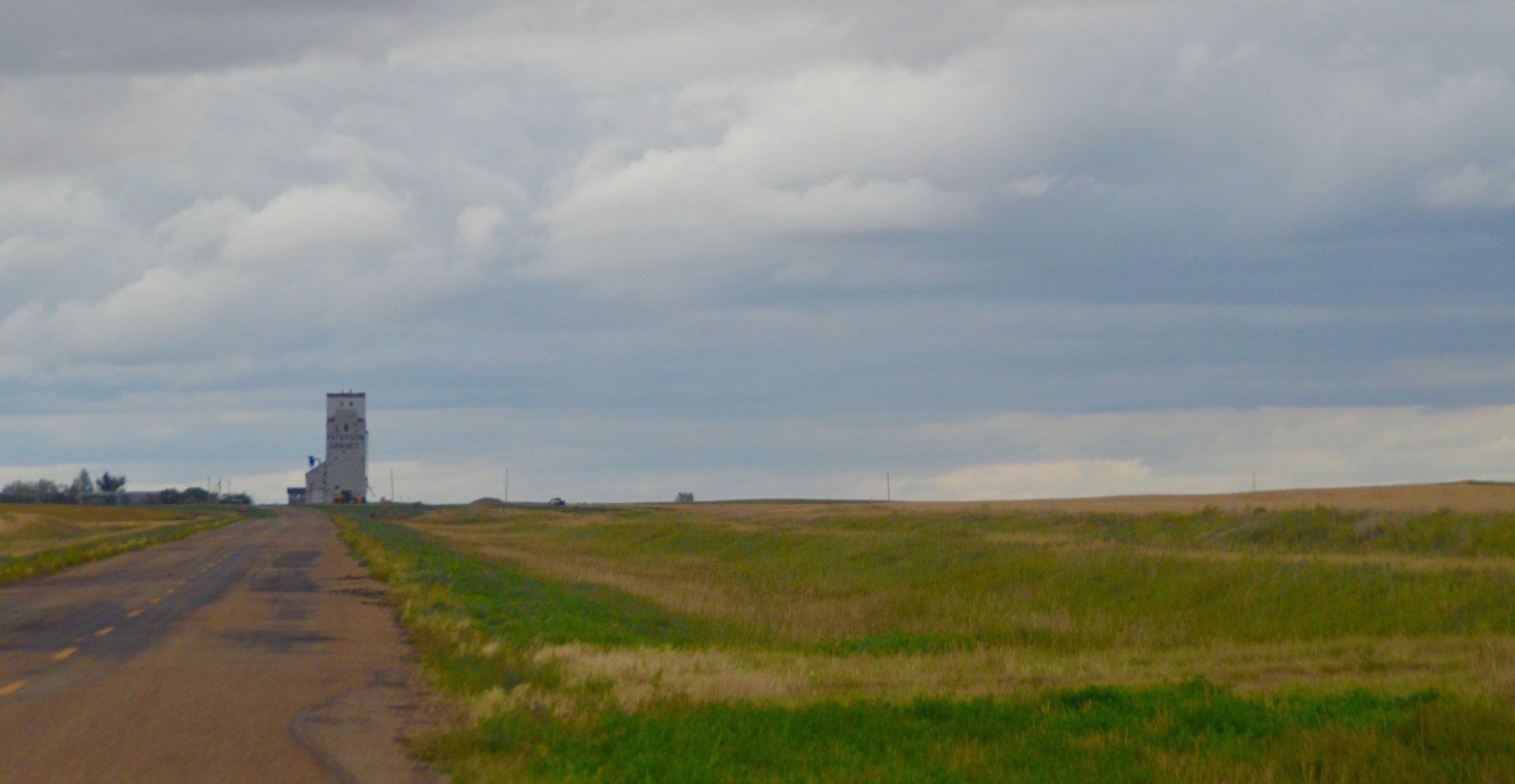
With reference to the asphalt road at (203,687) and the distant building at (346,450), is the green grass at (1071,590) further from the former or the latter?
the distant building at (346,450)

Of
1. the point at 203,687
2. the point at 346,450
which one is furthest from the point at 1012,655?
the point at 346,450

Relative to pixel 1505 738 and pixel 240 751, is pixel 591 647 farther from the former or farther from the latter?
pixel 1505 738

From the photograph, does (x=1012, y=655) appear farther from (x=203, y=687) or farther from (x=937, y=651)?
(x=203, y=687)

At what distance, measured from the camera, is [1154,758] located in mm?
10180

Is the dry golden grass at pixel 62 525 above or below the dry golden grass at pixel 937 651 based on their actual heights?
above

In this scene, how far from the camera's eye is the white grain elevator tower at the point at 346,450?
120 m

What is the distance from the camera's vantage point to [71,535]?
276 ft

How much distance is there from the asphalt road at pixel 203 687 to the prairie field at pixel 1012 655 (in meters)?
0.81

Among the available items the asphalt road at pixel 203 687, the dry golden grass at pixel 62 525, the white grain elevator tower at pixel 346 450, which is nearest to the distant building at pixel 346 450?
the white grain elevator tower at pixel 346 450

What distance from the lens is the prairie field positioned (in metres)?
10.2

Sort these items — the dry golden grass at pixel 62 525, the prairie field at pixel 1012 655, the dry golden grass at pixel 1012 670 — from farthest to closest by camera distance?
the dry golden grass at pixel 62 525 < the dry golden grass at pixel 1012 670 < the prairie field at pixel 1012 655

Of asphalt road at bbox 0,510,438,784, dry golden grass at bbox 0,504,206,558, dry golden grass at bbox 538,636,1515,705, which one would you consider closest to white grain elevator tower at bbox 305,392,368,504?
dry golden grass at bbox 0,504,206,558

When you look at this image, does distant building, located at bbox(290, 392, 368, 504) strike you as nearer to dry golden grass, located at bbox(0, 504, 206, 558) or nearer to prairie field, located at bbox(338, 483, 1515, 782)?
dry golden grass, located at bbox(0, 504, 206, 558)

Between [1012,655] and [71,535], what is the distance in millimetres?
80286
